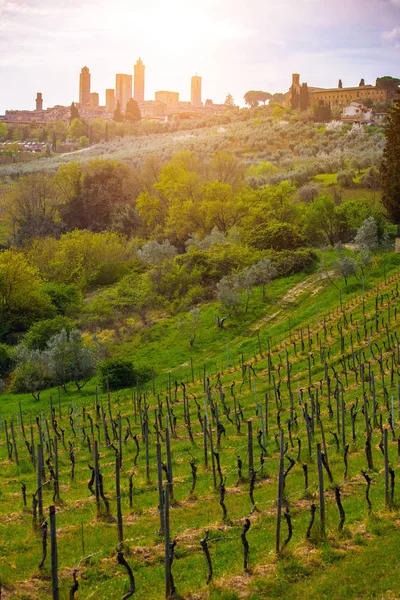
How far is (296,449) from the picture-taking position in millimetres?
19531

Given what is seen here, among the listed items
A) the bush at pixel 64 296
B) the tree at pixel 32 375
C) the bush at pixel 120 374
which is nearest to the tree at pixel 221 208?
the bush at pixel 64 296

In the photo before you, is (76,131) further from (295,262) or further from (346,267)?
(346,267)

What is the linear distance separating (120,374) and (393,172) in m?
21.9

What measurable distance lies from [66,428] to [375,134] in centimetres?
8155

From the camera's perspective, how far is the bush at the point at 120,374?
35.2 metres

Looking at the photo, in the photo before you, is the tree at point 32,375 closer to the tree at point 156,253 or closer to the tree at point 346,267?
the tree at point 346,267

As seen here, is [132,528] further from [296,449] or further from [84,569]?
[296,449]

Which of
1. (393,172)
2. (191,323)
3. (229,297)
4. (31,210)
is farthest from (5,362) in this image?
(31,210)

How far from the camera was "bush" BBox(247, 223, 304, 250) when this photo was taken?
53.6 meters

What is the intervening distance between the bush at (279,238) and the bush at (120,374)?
68.4 ft

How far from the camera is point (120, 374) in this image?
117ft

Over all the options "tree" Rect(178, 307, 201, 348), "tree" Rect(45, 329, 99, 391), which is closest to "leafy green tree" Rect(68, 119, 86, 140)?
"tree" Rect(178, 307, 201, 348)

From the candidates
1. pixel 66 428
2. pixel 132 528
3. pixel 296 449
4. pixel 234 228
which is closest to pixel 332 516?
pixel 132 528

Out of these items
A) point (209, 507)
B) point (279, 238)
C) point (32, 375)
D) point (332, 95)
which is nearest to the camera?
point (209, 507)
